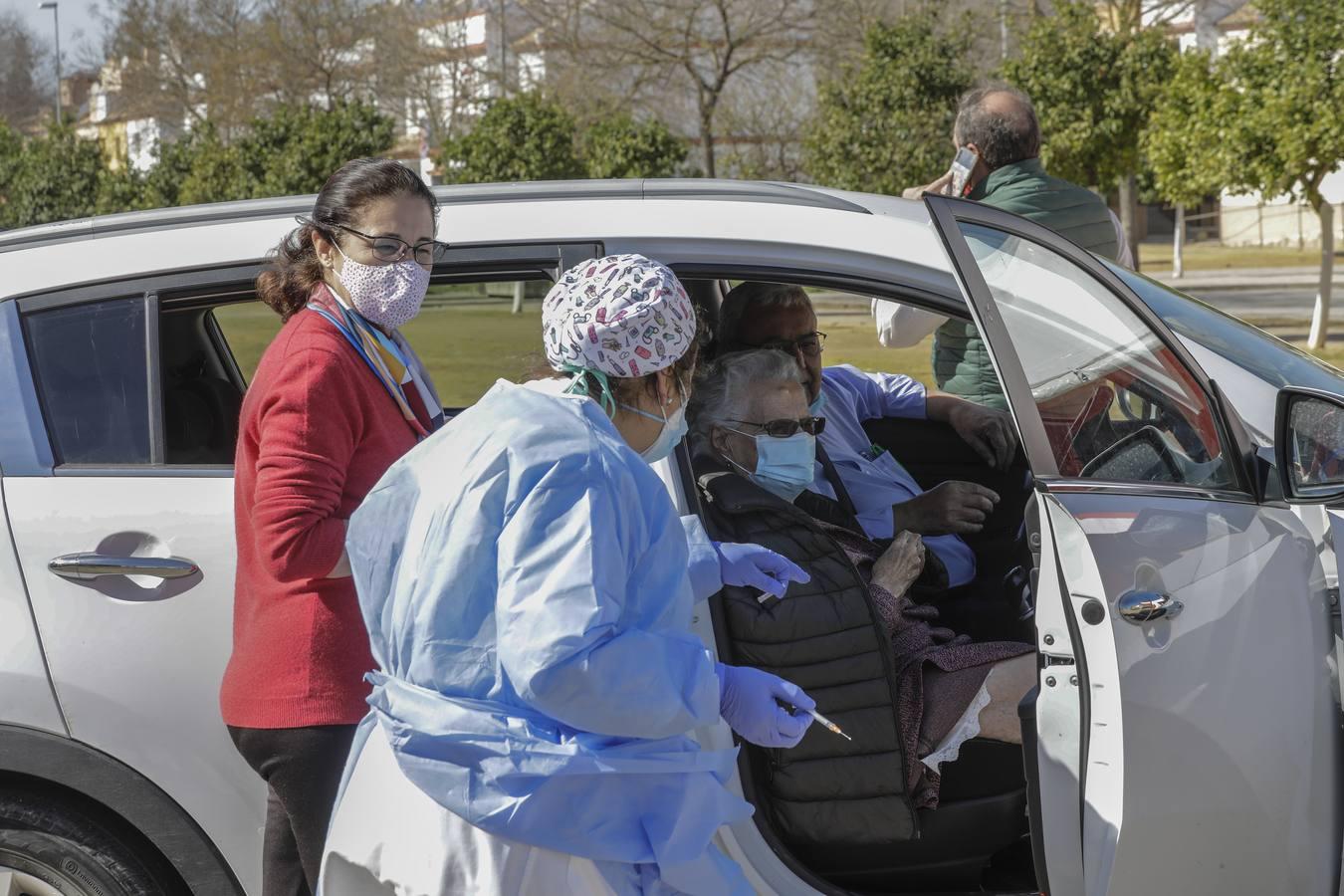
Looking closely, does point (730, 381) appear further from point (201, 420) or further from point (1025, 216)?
point (201, 420)

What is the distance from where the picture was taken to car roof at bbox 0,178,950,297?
2.62 m

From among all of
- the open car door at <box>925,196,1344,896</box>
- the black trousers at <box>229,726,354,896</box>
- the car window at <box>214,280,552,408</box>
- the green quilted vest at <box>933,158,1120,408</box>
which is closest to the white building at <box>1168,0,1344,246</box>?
the green quilted vest at <box>933,158,1120,408</box>

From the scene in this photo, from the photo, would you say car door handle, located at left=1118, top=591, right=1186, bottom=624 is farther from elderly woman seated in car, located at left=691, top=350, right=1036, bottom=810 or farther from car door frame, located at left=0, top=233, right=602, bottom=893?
car door frame, located at left=0, top=233, right=602, bottom=893

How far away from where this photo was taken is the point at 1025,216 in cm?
373

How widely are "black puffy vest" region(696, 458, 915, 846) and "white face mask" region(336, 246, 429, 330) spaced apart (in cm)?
79

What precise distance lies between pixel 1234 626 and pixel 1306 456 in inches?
12.8

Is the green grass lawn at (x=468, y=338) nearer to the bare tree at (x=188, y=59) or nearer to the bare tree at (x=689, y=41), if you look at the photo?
the bare tree at (x=689, y=41)

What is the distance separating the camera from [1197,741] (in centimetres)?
236

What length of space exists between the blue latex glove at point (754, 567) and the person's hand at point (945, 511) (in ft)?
4.20

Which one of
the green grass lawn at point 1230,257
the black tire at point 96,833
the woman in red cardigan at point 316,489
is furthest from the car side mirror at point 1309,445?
the green grass lawn at point 1230,257

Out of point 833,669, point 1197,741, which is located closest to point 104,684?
point 833,669

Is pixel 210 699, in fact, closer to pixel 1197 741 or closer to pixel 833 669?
pixel 833 669

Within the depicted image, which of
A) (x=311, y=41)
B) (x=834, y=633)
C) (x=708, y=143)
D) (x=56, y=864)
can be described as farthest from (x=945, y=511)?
(x=311, y=41)

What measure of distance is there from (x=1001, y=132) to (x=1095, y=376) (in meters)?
1.74
